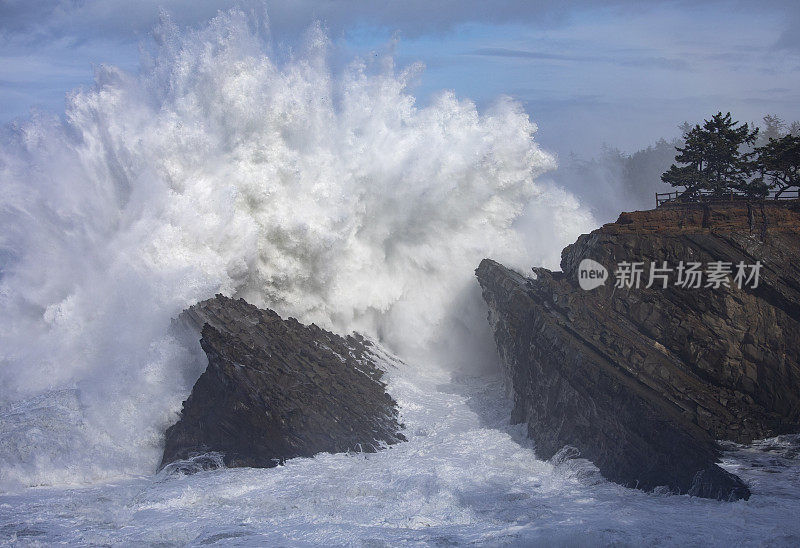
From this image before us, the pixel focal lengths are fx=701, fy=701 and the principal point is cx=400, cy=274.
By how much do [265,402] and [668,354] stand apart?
851 cm

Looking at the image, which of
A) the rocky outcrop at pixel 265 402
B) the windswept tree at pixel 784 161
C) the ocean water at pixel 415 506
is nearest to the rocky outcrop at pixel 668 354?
the ocean water at pixel 415 506

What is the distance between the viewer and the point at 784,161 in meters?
19.5

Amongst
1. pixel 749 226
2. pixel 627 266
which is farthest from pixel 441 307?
pixel 749 226

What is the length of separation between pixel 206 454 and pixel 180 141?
430 inches

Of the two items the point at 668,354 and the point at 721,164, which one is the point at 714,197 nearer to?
the point at 721,164

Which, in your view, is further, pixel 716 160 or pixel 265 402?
pixel 716 160

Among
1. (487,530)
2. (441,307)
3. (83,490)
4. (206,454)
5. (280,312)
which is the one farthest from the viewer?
(441,307)

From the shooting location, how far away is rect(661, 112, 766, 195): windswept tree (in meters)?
21.3

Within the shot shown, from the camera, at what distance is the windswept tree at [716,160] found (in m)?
21.3

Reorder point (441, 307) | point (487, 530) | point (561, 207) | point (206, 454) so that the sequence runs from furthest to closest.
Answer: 1. point (561, 207)
2. point (441, 307)
3. point (206, 454)
4. point (487, 530)

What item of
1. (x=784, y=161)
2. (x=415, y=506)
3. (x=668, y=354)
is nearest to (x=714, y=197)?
(x=784, y=161)

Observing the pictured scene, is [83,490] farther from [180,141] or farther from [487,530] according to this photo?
[180,141]

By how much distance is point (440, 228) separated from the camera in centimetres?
2475

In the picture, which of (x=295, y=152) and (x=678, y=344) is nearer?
(x=678, y=344)
